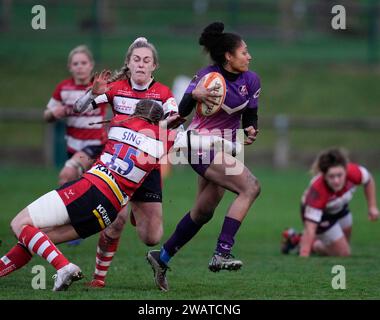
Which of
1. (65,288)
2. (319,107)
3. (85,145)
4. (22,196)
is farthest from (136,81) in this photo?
(319,107)

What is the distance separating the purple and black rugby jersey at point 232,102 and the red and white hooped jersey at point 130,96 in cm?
23

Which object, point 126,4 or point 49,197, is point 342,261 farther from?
point 126,4

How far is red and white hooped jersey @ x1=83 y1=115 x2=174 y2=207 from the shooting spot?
714 cm

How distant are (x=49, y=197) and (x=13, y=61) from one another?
676 inches

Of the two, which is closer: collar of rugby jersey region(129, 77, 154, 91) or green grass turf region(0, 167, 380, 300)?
green grass turf region(0, 167, 380, 300)

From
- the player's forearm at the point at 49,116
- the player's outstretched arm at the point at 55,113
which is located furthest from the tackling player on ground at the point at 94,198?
the player's forearm at the point at 49,116

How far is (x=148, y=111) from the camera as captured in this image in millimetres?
7301

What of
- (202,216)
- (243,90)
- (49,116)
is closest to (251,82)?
(243,90)

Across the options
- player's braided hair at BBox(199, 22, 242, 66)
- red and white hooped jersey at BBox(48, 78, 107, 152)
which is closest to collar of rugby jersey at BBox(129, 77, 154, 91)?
→ player's braided hair at BBox(199, 22, 242, 66)

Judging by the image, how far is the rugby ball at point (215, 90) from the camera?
7.52 metres

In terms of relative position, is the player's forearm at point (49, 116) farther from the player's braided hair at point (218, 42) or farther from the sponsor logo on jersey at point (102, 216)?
the sponsor logo on jersey at point (102, 216)

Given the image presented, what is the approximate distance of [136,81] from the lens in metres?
7.68

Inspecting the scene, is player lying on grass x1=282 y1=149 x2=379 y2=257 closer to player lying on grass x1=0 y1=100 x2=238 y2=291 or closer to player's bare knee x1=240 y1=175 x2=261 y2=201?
player's bare knee x1=240 y1=175 x2=261 y2=201

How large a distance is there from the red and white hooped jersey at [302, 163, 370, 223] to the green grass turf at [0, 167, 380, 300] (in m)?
0.55
